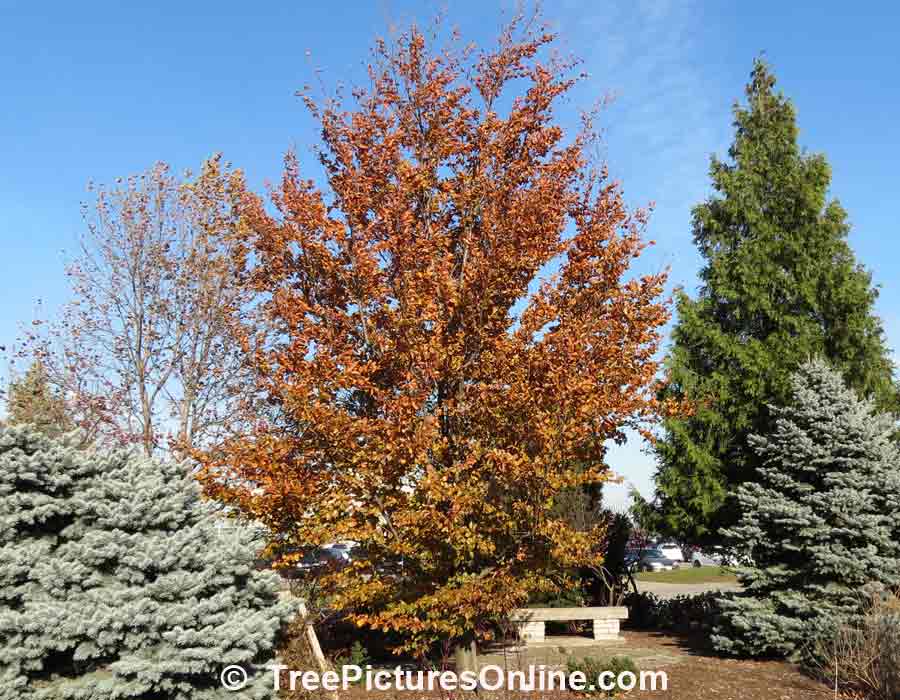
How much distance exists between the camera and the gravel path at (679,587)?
2545 cm

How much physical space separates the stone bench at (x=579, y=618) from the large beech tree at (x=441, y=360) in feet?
12.8

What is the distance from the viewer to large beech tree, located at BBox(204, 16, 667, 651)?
26.4ft

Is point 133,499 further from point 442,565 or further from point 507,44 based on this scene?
point 507,44

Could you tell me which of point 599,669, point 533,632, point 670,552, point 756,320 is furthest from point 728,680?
point 670,552

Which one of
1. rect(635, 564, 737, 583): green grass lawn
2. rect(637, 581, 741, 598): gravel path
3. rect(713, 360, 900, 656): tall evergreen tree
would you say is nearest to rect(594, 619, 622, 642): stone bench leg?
rect(713, 360, 900, 656): tall evergreen tree

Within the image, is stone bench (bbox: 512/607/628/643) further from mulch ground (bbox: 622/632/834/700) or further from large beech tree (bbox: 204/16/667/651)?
large beech tree (bbox: 204/16/667/651)

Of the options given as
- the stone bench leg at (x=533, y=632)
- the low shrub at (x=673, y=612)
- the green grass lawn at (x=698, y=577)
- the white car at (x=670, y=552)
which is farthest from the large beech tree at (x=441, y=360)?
the white car at (x=670, y=552)

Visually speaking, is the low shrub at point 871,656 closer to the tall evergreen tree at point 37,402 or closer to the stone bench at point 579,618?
the stone bench at point 579,618

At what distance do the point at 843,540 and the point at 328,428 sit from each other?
8552 millimetres

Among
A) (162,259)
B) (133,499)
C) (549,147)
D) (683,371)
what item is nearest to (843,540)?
(683,371)

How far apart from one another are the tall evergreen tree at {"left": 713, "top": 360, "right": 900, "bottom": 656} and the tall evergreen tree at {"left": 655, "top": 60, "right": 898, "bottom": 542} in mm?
1649

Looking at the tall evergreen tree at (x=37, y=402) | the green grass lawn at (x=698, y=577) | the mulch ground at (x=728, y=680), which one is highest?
the tall evergreen tree at (x=37, y=402)

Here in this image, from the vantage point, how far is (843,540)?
11.4 meters

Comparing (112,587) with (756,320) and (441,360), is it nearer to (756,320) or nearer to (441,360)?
(441,360)
